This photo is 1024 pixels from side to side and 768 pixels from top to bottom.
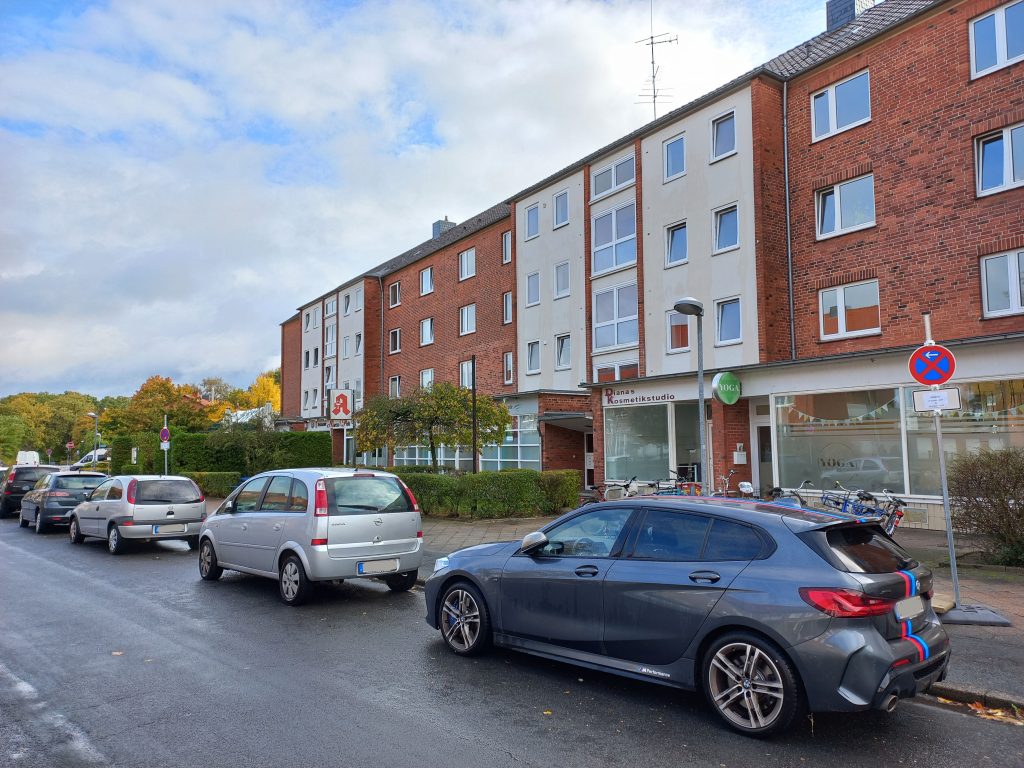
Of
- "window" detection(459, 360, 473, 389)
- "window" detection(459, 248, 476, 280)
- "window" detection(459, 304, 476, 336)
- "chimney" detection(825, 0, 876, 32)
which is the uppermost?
"chimney" detection(825, 0, 876, 32)

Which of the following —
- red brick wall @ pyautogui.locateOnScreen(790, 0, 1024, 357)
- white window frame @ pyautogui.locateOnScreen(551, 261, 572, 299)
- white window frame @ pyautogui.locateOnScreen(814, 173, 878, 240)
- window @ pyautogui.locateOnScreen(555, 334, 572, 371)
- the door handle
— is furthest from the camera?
window @ pyautogui.locateOnScreen(555, 334, 572, 371)

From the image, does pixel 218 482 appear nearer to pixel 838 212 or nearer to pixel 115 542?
pixel 115 542

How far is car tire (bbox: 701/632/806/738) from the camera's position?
14.5ft

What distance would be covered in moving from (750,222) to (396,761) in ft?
56.3

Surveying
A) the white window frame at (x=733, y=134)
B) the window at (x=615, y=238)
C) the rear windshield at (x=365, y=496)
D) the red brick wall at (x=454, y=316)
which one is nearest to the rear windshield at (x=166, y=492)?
the rear windshield at (x=365, y=496)

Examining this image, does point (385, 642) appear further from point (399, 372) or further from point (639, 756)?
point (399, 372)

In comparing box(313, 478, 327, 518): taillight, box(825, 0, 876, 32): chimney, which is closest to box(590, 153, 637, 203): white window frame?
box(825, 0, 876, 32): chimney

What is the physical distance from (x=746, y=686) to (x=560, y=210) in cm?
2297

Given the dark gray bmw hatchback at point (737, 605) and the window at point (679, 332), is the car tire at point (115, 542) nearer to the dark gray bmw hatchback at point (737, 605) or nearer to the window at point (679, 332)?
the dark gray bmw hatchback at point (737, 605)

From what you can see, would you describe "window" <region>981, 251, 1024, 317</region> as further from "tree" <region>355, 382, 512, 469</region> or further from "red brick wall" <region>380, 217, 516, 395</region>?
"red brick wall" <region>380, 217, 516, 395</region>

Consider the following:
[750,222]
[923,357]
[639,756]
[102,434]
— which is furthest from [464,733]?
[102,434]

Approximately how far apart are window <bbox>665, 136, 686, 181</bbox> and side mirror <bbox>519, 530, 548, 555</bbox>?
1698 centimetres

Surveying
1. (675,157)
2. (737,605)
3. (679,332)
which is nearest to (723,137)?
(675,157)

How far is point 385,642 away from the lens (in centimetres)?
696
